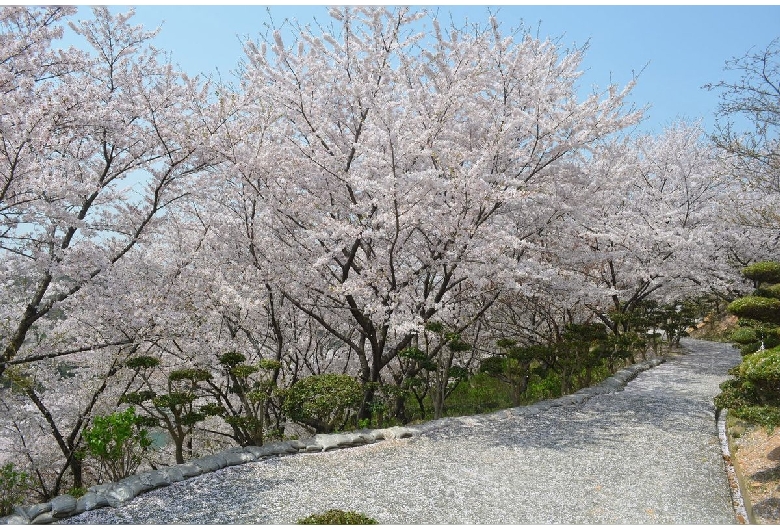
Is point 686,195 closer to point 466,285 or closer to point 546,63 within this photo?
point 546,63

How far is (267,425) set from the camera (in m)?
10.1

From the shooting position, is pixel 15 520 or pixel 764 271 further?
pixel 764 271

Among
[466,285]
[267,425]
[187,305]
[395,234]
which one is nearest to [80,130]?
[187,305]

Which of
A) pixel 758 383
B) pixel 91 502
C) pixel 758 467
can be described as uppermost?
pixel 758 383

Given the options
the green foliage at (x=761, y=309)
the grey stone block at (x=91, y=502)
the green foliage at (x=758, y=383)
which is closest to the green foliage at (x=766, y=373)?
the green foliage at (x=758, y=383)

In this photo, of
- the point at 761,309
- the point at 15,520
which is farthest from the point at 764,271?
the point at 15,520

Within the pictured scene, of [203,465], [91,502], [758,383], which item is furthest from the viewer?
[203,465]

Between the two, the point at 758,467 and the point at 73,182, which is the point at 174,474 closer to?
the point at 73,182

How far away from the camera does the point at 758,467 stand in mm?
5828

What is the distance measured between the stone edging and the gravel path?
2.8 inches

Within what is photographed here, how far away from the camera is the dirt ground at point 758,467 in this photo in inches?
191

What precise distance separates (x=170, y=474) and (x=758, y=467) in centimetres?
641

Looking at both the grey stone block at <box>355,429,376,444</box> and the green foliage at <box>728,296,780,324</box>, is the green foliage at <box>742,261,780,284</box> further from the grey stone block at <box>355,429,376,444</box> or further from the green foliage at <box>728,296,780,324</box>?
the grey stone block at <box>355,429,376,444</box>

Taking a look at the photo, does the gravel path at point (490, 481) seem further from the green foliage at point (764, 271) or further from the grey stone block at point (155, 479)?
the green foliage at point (764, 271)
